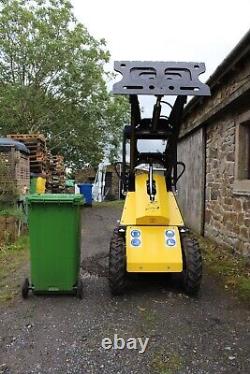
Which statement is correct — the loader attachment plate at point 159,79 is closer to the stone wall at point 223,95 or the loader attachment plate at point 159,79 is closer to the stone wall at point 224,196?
the stone wall at point 223,95

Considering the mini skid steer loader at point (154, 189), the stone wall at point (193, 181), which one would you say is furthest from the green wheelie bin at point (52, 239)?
the stone wall at point (193, 181)

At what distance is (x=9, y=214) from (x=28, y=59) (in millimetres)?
11318

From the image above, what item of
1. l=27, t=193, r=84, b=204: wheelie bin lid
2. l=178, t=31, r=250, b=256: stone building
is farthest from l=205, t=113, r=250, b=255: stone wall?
l=27, t=193, r=84, b=204: wheelie bin lid

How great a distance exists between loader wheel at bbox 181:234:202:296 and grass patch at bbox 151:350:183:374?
53.9 inches

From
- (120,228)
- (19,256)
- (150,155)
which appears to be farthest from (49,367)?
(19,256)

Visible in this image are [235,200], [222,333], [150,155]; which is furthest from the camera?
[235,200]

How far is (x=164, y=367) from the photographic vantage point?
3.08 metres

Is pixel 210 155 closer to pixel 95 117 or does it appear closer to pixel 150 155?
pixel 150 155

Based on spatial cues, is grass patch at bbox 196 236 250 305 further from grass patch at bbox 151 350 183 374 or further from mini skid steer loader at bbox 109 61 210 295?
grass patch at bbox 151 350 183 374

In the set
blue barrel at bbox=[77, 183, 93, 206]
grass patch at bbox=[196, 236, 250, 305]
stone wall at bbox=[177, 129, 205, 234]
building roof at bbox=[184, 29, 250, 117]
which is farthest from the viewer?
blue barrel at bbox=[77, 183, 93, 206]

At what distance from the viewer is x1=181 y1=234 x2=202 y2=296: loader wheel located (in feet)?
15.0

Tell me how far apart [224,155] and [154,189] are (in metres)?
2.80

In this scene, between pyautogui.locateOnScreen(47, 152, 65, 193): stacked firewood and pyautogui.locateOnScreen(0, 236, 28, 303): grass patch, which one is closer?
pyautogui.locateOnScreen(0, 236, 28, 303): grass patch

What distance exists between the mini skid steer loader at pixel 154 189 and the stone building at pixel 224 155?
138 centimetres
